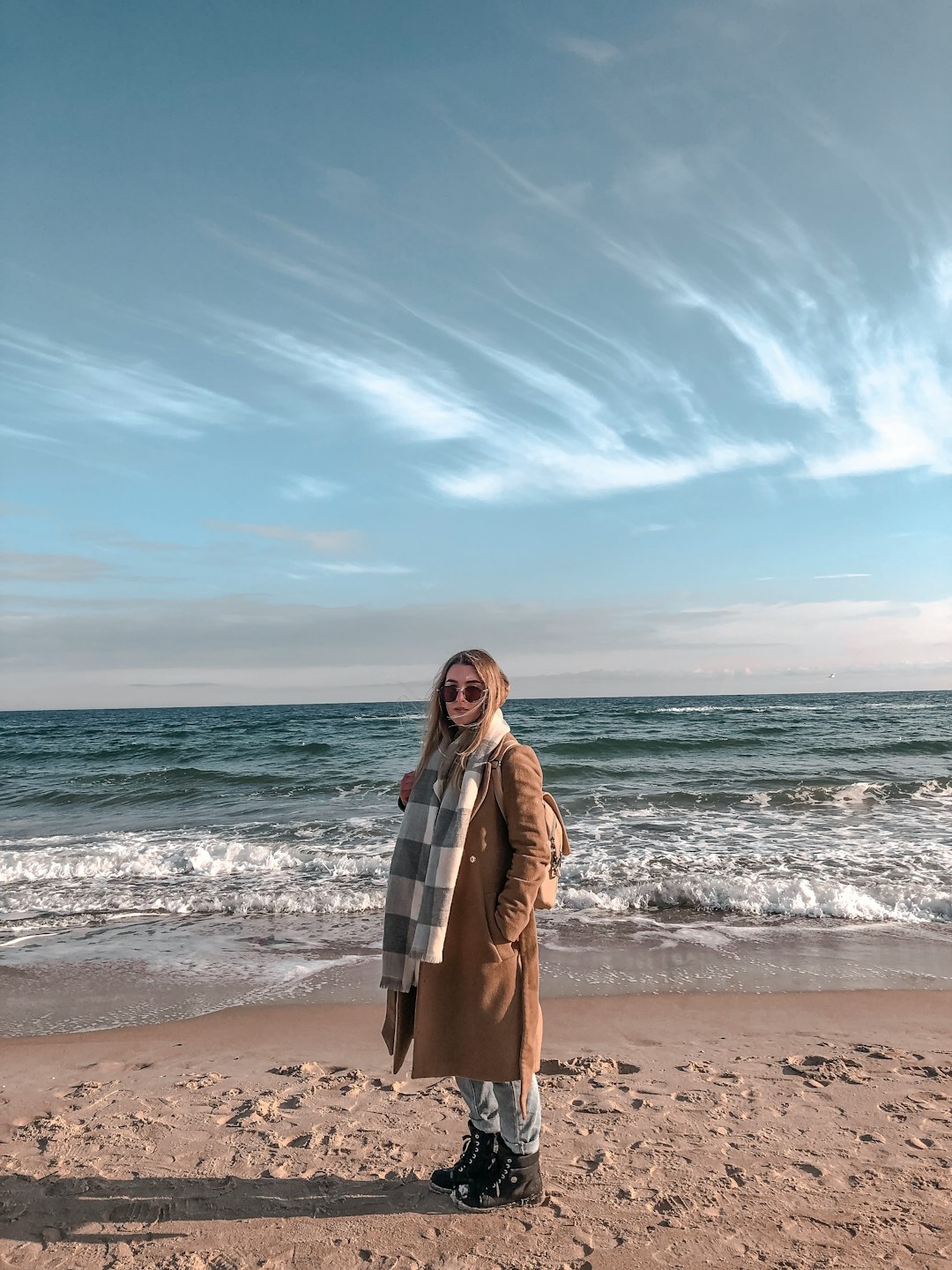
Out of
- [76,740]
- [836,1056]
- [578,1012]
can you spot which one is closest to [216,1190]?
[578,1012]

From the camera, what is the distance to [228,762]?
72.2 feet

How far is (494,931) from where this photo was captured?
102 inches

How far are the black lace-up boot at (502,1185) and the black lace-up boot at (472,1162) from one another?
0.05ft

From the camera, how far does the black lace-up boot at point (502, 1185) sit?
281cm

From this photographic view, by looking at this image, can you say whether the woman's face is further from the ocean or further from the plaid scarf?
the ocean

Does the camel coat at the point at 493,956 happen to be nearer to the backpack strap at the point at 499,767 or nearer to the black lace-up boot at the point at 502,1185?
the backpack strap at the point at 499,767

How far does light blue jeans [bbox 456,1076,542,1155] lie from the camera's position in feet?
9.05

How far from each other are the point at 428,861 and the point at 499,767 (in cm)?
40

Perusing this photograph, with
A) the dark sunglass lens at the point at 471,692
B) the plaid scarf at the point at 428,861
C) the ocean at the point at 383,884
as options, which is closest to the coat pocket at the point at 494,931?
the plaid scarf at the point at 428,861

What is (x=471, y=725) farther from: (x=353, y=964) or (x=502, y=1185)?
(x=353, y=964)

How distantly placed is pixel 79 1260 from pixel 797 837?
9571mm

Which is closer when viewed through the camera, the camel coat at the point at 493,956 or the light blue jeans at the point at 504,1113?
the camel coat at the point at 493,956

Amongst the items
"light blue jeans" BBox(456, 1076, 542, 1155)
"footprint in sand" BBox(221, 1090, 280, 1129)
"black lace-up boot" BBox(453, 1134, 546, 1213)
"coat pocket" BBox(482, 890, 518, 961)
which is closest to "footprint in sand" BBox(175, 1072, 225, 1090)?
"footprint in sand" BBox(221, 1090, 280, 1129)

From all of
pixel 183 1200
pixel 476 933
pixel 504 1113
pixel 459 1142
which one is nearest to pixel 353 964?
pixel 459 1142
